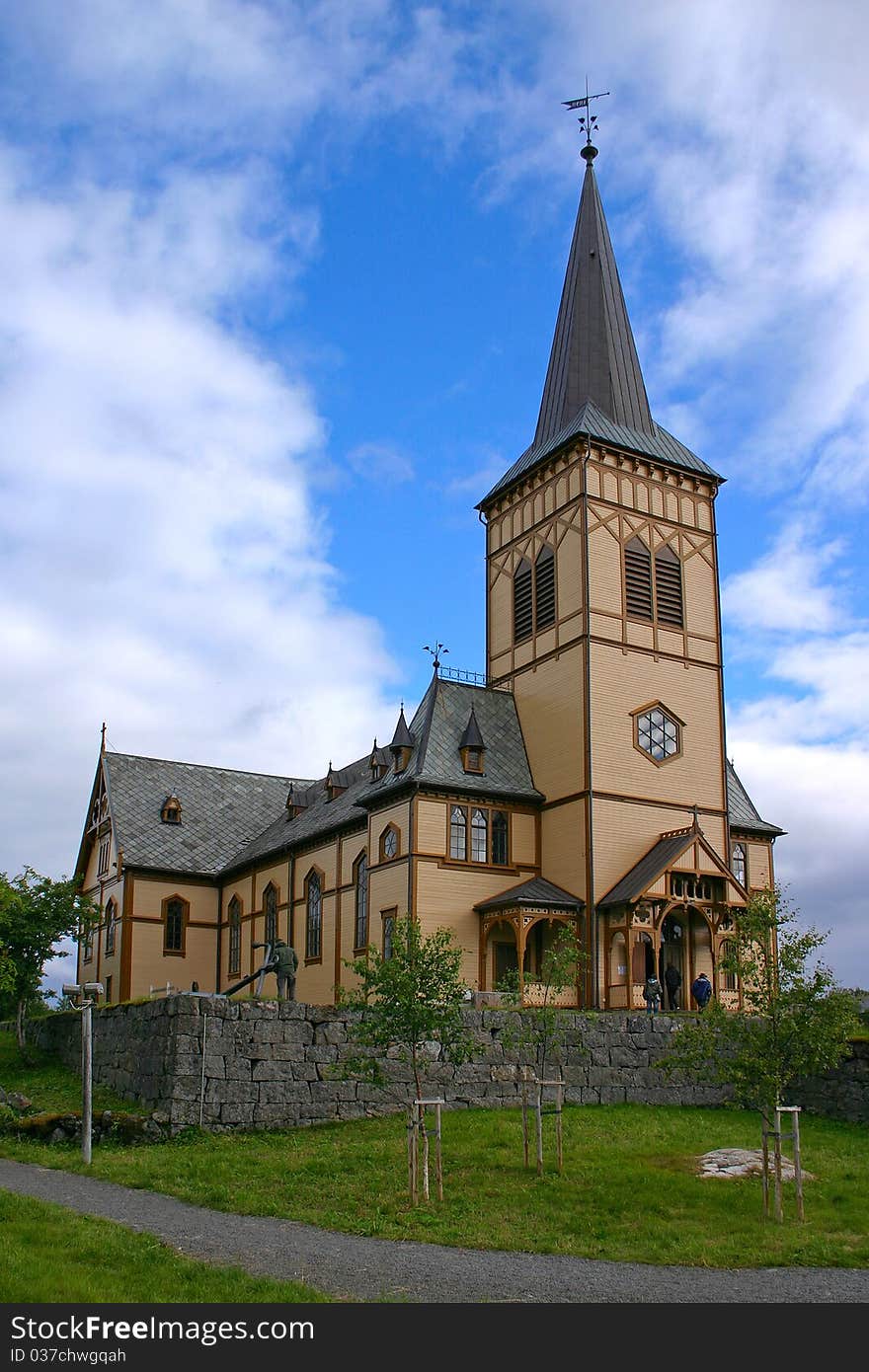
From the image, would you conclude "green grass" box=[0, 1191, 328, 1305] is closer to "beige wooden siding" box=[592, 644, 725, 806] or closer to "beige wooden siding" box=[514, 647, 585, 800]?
"beige wooden siding" box=[514, 647, 585, 800]

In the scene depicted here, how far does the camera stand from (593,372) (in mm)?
49219

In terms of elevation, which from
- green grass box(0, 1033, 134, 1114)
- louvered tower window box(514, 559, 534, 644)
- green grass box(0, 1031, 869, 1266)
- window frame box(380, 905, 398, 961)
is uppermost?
louvered tower window box(514, 559, 534, 644)

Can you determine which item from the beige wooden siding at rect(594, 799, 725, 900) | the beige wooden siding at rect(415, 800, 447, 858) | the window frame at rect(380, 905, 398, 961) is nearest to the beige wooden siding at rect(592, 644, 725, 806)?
the beige wooden siding at rect(594, 799, 725, 900)

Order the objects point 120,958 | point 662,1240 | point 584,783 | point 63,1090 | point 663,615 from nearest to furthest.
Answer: point 662,1240, point 63,1090, point 584,783, point 663,615, point 120,958

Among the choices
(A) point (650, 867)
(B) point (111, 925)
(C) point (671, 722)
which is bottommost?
(B) point (111, 925)

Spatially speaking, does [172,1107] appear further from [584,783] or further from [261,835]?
[261,835]

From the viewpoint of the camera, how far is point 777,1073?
1948 centimetres

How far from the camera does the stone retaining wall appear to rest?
83.1ft

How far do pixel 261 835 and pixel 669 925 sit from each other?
2302 cm

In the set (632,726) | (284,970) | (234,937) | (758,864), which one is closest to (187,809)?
(234,937)

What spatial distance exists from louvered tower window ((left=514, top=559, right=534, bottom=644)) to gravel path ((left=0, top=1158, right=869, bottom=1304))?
3041 cm

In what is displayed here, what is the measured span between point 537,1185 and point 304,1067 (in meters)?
7.48

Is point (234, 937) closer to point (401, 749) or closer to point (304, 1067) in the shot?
point (401, 749)
